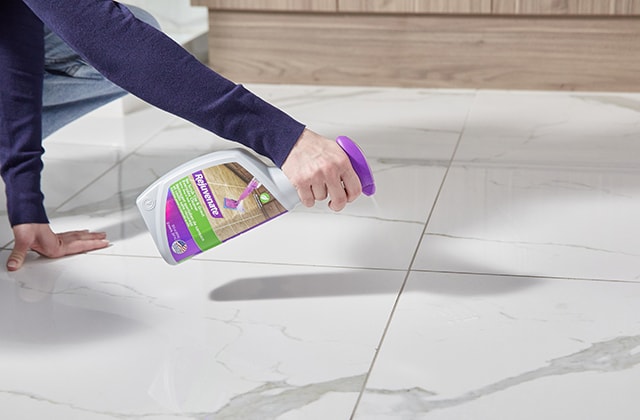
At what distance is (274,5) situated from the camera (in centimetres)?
232

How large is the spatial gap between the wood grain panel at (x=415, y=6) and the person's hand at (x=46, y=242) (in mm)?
1048

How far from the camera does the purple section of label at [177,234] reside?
1.24 m

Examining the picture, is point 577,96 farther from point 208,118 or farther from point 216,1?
point 208,118

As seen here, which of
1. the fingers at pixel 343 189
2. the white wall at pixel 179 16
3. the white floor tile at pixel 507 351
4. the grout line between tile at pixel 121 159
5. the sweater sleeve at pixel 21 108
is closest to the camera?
the white floor tile at pixel 507 351

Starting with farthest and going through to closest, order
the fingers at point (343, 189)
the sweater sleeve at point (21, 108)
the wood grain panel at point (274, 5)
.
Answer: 1. the wood grain panel at point (274, 5)
2. the sweater sleeve at point (21, 108)
3. the fingers at point (343, 189)

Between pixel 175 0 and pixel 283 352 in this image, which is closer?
pixel 283 352

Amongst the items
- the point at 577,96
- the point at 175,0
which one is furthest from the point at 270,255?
the point at 175,0

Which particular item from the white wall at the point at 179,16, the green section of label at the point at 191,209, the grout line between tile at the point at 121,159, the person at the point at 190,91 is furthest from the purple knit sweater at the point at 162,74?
the white wall at the point at 179,16

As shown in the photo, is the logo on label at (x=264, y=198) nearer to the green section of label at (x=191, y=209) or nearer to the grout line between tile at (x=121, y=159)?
the green section of label at (x=191, y=209)

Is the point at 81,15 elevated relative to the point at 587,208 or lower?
elevated

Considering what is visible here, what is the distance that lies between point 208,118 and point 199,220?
0.52ft

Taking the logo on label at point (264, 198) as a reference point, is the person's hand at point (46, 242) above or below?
below

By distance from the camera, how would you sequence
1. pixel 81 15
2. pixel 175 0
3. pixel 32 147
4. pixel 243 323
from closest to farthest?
pixel 81 15 < pixel 243 323 < pixel 32 147 < pixel 175 0

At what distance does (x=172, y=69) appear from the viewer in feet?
3.69
